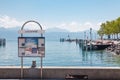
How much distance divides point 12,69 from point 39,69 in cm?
128

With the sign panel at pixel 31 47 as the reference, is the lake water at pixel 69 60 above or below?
below

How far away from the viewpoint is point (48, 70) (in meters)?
15.7

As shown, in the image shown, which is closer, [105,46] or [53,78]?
[53,78]

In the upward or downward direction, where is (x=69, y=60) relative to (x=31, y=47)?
downward

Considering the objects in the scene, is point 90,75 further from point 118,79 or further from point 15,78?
point 15,78

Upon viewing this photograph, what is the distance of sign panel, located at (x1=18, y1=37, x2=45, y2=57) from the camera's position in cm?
1570

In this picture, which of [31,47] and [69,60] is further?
[69,60]

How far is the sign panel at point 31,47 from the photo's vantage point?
15.7 metres

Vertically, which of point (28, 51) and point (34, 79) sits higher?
point (28, 51)

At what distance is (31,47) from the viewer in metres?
15.8

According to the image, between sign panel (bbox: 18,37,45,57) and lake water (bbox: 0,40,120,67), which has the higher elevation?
sign panel (bbox: 18,37,45,57)

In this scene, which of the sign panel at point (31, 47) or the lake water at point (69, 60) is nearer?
the sign panel at point (31, 47)

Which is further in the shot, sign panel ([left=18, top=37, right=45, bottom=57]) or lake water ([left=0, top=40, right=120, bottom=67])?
lake water ([left=0, top=40, right=120, bottom=67])

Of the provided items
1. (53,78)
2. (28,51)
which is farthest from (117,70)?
(28,51)
